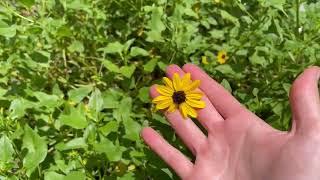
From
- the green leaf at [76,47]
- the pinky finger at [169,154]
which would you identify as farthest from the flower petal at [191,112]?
the green leaf at [76,47]

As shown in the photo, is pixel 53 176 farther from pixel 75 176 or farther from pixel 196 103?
pixel 196 103

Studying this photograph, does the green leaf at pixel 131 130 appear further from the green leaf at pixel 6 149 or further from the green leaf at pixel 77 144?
the green leaf at pixel 6 149

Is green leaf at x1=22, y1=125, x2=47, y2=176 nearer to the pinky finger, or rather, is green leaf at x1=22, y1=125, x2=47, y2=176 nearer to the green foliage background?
the green foliage background

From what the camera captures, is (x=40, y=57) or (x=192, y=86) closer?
(x=192, y=86)

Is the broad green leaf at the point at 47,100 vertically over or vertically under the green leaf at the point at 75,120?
under

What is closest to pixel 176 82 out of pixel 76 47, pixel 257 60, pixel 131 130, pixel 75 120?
pixel 131 130

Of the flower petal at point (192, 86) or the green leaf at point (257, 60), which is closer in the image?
the flower petal at point (192, 86)

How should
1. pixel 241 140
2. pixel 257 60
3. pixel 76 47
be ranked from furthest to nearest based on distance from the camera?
pixel 76 47
pixel 257 60
pixel 241 140

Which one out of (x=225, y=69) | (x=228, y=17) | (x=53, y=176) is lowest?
(x=53, y=176)
